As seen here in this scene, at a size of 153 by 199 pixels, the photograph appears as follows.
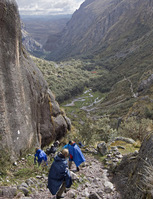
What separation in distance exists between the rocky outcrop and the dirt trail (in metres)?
0.65

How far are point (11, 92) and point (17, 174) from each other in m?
5.76

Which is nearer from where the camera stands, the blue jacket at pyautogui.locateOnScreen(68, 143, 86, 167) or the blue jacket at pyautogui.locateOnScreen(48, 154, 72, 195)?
the blue jacket at pyautogui.locateOnScreen(48, 154, 72, 195)

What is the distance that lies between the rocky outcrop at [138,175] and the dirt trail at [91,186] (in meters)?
0.65

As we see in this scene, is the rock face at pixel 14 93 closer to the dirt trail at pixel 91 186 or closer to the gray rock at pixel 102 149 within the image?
the dirt trail at pixel 91 186

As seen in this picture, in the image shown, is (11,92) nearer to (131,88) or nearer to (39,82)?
(39,82)

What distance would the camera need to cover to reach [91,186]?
10859 millimetres

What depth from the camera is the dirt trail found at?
9.11 meters

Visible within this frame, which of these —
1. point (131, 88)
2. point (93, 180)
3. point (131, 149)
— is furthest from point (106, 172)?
point (131, 88)

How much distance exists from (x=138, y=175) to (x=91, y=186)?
376 centimetres

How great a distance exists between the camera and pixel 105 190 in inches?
391

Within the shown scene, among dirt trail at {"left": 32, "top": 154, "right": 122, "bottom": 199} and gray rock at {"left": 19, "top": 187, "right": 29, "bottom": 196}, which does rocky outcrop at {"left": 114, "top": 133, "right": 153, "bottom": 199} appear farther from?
gray rock at {"left": 19, "top": 187, "right": 29, "bottom": 196}

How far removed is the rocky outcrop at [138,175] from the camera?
6557 millimetres

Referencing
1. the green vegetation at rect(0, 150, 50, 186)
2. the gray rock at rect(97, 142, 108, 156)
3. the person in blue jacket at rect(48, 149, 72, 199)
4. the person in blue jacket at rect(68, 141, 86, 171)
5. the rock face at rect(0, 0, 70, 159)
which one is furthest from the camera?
the gray rock at rect(97, 142, 108, 156)

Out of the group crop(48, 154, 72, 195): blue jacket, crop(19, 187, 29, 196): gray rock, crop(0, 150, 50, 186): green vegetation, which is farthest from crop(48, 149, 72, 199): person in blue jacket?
crop(0, 150, 50, 186): green vegetation
